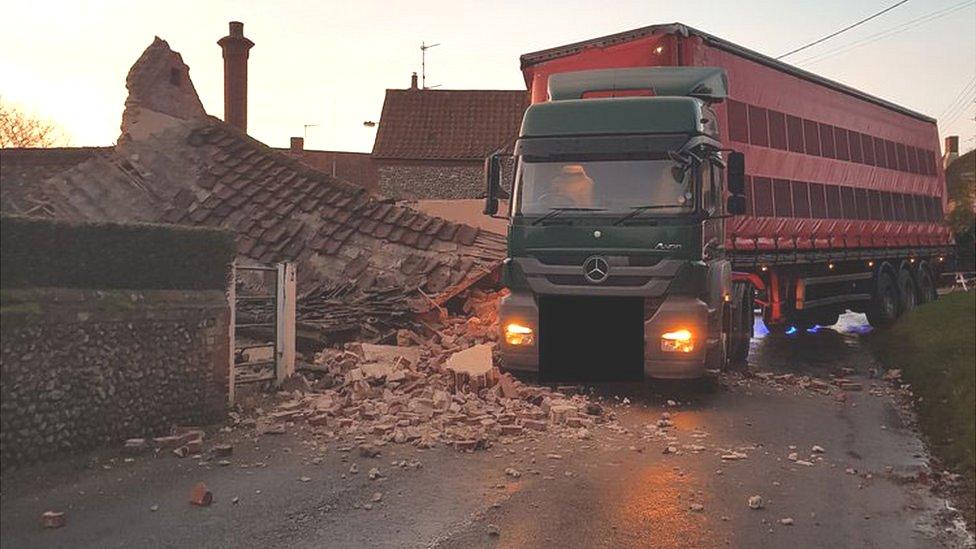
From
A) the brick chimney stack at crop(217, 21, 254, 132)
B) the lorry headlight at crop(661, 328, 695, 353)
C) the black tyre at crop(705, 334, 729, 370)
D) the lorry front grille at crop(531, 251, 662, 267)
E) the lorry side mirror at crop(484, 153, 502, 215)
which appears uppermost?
the brick chimney stack at crop(217, 21, 254, 132)

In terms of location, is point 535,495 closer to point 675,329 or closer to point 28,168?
point 675,329

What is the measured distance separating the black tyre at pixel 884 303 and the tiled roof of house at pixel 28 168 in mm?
15592

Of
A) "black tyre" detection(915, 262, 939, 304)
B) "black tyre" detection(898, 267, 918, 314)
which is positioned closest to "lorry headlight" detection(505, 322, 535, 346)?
"black tyre" detection(898, 267, 918, 314)

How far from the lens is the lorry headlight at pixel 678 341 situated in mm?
8578

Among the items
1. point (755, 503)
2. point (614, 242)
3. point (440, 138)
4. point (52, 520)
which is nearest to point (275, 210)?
point (614, 242)

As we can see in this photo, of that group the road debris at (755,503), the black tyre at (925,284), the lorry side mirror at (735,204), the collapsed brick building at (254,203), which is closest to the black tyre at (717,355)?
the lorry side mirror at (735,204)

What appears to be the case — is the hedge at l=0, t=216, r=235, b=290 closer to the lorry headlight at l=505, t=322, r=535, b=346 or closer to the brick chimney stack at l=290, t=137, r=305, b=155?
the lorry headlight at l=505, t=322, r=535, b=346

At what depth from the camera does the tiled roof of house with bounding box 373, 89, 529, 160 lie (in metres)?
37.5

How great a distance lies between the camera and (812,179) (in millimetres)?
13648

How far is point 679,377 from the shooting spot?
8680 mm

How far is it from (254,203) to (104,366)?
32.7 ft

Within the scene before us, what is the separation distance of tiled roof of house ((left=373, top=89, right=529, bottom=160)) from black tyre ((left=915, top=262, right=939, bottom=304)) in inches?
783

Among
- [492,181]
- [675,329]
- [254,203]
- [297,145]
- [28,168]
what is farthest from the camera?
[297,145]

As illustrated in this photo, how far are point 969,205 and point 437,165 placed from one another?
22.1 m
